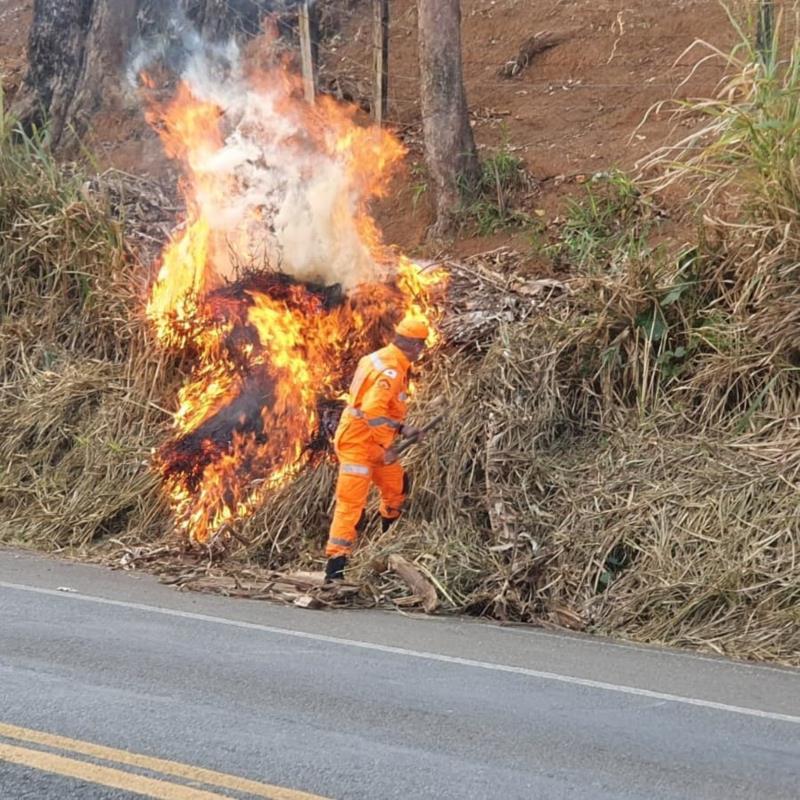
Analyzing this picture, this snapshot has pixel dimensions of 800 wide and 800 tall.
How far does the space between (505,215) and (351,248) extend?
201 centimetres

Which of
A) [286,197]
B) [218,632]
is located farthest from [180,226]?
[218,632]

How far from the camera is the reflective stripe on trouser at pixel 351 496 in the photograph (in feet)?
30.8

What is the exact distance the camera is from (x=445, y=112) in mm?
13391

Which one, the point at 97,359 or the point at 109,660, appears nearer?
the point at 109,660

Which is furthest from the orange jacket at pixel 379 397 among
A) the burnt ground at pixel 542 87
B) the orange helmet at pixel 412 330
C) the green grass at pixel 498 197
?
the green grass at pixel 498 197

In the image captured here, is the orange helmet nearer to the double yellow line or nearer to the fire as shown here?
the fire

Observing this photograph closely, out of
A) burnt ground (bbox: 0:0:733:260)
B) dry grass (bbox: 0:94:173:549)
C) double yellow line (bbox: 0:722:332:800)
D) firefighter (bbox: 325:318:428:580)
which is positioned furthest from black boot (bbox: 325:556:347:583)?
burnt ground (bbox: 0:0:733:260)

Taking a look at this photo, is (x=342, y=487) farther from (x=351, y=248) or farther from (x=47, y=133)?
(x=47, y=133)

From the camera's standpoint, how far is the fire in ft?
36.5

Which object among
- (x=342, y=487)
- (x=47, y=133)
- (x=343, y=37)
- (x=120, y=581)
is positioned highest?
(x=343, y=37)

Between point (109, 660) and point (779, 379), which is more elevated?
point (779, 379)

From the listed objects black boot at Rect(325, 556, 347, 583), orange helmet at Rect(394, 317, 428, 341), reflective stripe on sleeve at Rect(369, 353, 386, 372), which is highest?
orange helmet at Rect(394, 317, 428, 341)

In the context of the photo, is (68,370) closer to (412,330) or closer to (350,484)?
(350,484)

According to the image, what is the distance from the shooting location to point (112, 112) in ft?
52.2
